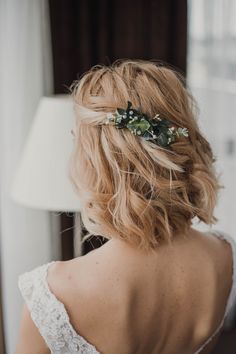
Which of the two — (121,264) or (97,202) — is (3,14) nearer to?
(97,202)

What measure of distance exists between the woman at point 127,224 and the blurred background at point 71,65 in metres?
0.69

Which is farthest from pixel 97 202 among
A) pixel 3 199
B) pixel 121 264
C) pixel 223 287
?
pixel 3 199

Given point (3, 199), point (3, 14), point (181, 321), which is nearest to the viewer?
point (181, 321)

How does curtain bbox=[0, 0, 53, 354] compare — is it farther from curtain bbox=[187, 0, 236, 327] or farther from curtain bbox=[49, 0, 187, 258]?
curtain bbox=[187, 0, 236, 327]

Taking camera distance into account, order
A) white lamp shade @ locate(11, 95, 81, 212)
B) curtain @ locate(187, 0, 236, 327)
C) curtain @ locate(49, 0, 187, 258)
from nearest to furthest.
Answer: white lamp shade @ locate(11, 95, 81, 212), curtain @ locate(49, 0, 187, 258), curtain @ locate(187, 0, 236, 327)

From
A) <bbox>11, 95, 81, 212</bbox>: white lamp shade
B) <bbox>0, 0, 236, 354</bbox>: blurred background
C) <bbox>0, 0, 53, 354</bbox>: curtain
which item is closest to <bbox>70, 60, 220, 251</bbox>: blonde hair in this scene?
<bbox>11, 95, 81, 212</bbox>: white lamp shade

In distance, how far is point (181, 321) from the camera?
124 centimetres

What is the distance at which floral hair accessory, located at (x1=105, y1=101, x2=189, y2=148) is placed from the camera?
3.63ft

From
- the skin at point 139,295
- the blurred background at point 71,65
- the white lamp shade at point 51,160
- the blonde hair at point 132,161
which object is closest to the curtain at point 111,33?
the blurred background at point 71,65

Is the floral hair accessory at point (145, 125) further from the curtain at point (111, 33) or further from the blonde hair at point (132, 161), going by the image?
the curtain at point (111, 33)

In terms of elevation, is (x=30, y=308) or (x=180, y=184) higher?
(x=180, y=184)

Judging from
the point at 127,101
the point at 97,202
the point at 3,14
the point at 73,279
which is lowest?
the point at 73,279

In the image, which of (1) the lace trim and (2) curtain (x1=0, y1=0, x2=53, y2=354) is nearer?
(1) the lace trim

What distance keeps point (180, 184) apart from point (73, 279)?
32 centimetres
